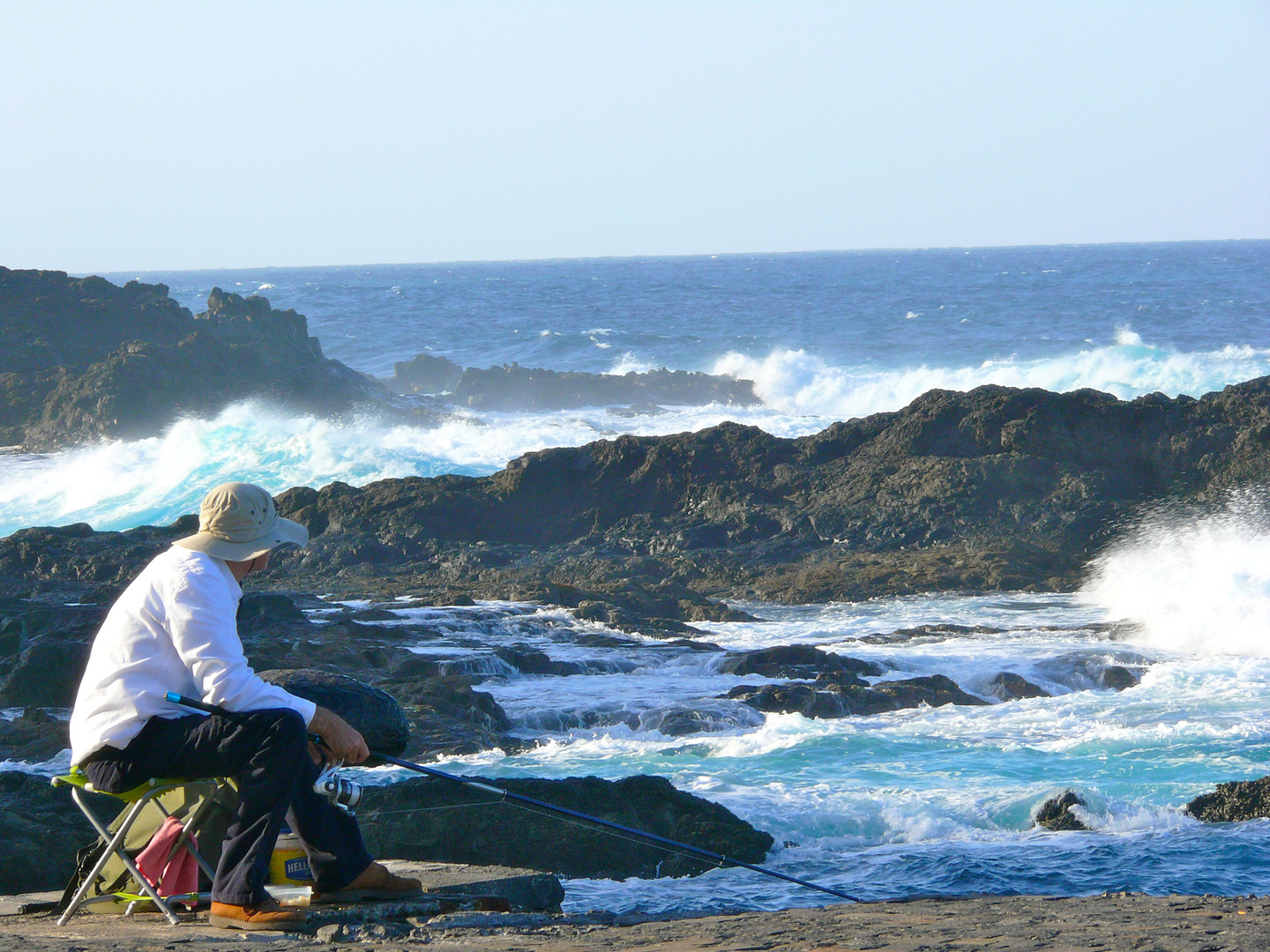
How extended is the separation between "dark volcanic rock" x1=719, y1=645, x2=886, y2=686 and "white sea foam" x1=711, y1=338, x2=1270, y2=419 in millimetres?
23018

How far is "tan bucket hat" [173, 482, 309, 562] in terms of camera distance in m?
3.69

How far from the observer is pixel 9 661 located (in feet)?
33.2

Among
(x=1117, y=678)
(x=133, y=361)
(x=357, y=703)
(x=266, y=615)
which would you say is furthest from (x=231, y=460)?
(x=357, y=703)

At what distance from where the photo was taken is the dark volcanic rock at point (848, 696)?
31.5 ft

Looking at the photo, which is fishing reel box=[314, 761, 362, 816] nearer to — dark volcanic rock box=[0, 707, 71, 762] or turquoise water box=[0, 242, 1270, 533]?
dark volcanic rock box=[0, 707, 71, 762]

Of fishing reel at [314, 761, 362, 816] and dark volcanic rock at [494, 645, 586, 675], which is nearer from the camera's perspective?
fishing reel at [314, 761, 362, 816]

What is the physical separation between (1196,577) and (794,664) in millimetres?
4675

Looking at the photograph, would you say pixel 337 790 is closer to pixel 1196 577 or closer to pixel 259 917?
pixel 259 917

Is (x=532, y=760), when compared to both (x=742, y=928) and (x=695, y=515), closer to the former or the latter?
(x=742, y=928)

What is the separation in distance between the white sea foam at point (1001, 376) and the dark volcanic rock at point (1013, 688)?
917 inches

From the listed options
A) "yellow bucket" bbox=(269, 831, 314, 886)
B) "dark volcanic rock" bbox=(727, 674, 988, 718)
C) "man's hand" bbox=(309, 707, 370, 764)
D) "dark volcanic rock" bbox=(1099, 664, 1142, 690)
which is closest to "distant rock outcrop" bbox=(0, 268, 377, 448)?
"dark volcanic rock" bbox=(727, 674, 988, 718)

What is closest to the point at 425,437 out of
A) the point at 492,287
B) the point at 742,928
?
the point at 742,928

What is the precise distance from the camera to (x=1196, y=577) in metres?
12.9

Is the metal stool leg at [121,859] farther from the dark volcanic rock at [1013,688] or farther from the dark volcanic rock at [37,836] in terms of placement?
the dark volcanic rock at [1013,688]
